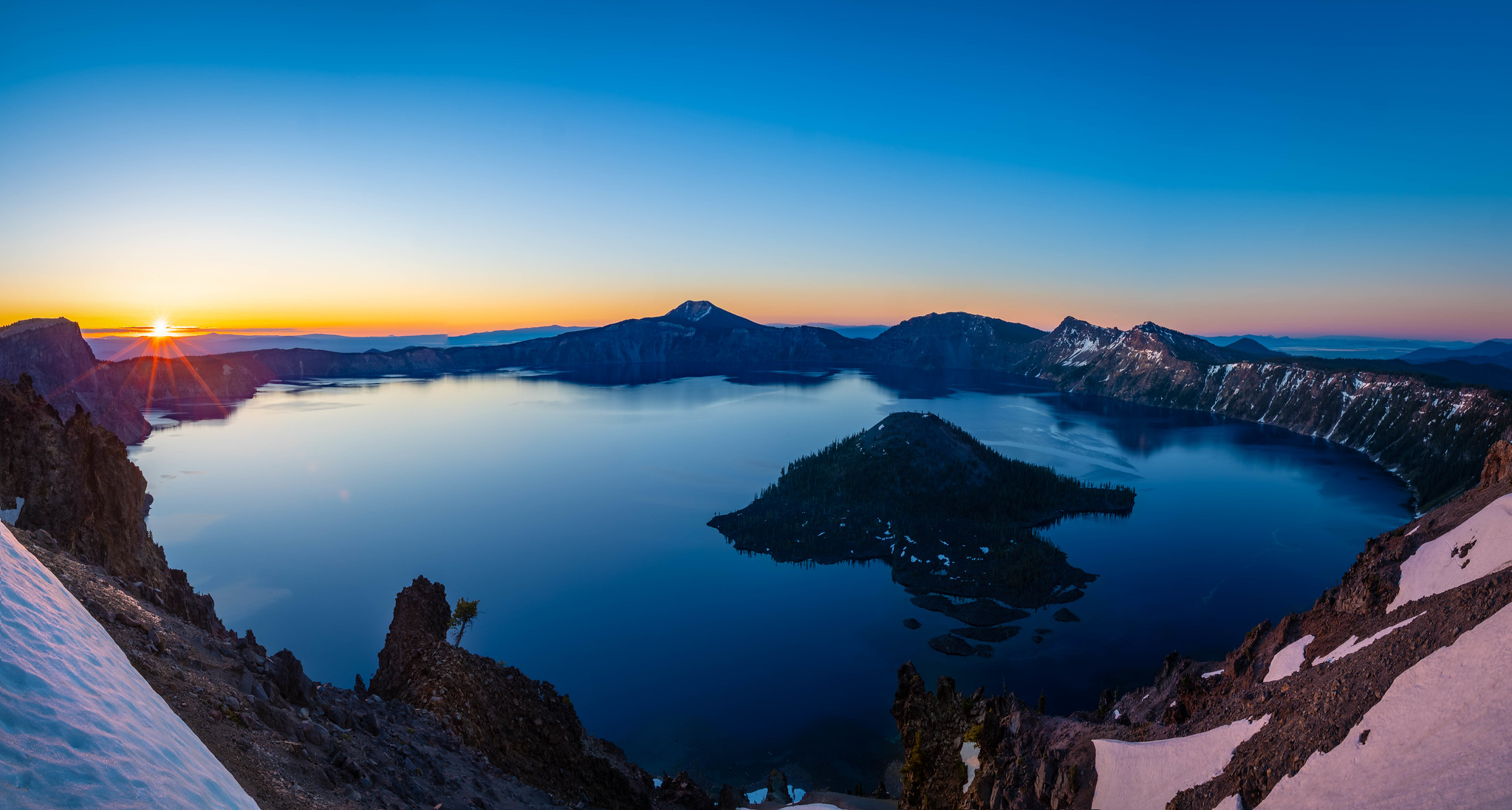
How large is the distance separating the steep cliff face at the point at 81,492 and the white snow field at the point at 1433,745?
42.1m

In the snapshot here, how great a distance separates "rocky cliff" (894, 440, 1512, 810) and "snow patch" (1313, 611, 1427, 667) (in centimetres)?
11

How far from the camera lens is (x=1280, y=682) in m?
26.7

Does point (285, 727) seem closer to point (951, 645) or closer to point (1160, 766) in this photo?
point (1160, 766)

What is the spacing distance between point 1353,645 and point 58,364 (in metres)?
208

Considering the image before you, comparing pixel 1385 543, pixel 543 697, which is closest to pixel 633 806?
pixel 543 697

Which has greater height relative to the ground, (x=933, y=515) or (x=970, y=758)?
(x=970, y=758)

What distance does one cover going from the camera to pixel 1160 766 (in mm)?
26094

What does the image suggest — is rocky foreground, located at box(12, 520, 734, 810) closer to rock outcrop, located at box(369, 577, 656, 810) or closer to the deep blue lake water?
rock outcrop, located at box(369, 577, 656, 810)

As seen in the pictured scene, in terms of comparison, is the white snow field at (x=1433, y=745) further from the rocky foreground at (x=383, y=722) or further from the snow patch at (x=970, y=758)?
the rocky foreground at (x=383, y=722)

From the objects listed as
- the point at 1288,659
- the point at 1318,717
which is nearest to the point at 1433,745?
the point at 1318,717

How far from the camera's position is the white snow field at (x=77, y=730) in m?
6.37

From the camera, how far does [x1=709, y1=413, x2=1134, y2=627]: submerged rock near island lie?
84562 mm

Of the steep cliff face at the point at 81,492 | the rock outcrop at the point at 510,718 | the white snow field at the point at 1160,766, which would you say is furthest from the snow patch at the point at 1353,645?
the steep cliff face at the point at 81,492

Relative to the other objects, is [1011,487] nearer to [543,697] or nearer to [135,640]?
[543,697]
